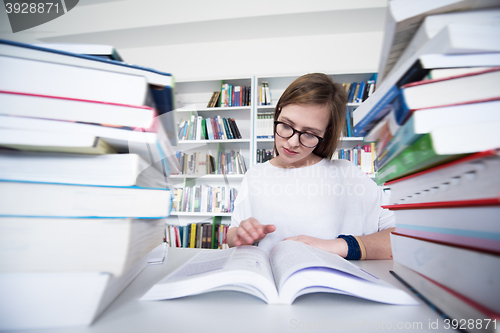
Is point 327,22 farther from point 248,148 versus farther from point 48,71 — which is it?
point 48,71

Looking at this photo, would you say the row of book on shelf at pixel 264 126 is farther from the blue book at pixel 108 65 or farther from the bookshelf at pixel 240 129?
the blue book at pixel 108 65

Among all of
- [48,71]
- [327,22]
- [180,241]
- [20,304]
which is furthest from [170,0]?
[20,304]

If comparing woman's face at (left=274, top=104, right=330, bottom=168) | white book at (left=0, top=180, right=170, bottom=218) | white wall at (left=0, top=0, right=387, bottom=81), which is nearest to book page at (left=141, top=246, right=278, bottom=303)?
white book at (left=0, top=180, right=170, bottom=218)

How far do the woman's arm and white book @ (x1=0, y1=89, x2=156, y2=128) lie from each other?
57 cm

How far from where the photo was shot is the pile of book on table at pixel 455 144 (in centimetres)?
23

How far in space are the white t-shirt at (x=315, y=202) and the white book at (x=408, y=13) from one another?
0.84 meters

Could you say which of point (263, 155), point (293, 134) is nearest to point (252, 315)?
point (293, 134)

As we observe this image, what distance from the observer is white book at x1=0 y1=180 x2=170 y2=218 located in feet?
0.87

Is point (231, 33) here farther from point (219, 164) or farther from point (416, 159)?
point (416, 159)

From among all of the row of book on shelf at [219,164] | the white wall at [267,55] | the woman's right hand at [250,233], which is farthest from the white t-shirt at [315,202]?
the white wall at [267,55]

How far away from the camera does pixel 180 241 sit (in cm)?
224

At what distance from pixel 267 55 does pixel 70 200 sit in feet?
9.37

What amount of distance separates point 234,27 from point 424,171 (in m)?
2.78

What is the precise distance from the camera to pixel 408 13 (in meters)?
0.29
